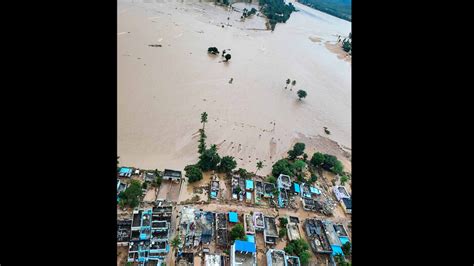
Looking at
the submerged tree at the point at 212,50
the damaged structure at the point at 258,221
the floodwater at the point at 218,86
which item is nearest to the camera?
the damaged structure at the point at 258,221

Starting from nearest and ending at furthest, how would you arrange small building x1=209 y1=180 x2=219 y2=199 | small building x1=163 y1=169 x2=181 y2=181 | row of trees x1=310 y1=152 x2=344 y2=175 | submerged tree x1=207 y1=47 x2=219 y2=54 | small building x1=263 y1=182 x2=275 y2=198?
small building x1=209 y1=180 x2=219 y2=199 → small building x1=163 y1=169 x2=181 y2=181 → small building x1=263 y1=182 x2=275 y2=198 → row of trees x1=310 y1=152 x2=344 y2=175 → submerged tree x1=207 y1=47 x2=219 y2=54

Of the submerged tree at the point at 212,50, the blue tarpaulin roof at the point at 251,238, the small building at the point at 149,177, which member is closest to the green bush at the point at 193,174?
the small building at the point at 149,177

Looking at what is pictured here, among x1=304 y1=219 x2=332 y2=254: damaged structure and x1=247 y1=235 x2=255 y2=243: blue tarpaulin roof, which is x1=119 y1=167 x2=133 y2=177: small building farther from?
x1=304 y1=219 x2=332 y2=254: damaged structure

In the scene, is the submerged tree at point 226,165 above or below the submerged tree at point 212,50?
below

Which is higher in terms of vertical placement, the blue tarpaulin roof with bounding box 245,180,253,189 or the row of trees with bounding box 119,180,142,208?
the row of trees with bounding box 119,180,142,208

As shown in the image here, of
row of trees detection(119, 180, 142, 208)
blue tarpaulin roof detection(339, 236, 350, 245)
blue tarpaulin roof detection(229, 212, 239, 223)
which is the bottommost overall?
blue tarpaulin roof detection(339, 236, 350, 245)

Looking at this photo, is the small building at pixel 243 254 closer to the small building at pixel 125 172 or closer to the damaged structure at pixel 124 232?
the damaged structure at pixel 124 232

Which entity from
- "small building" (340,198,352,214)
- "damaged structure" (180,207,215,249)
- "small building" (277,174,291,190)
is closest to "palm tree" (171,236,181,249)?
"damaged structure" (180,207,215,249)
